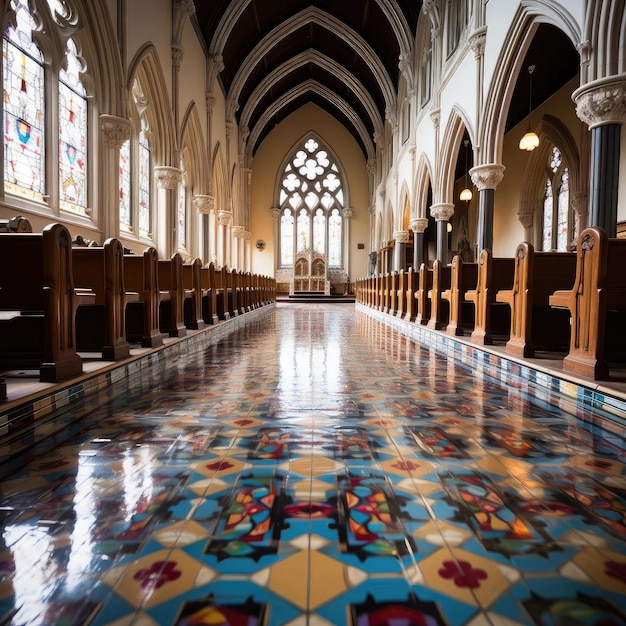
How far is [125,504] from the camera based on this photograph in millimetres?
1513

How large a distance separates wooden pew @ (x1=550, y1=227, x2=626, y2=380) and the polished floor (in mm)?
557

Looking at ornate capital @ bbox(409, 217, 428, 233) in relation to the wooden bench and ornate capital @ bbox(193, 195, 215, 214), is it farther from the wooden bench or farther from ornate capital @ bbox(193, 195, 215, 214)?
the wooden bench

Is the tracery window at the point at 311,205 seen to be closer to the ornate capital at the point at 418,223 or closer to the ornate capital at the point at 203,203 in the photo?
the ornate capital at the point at 203,203

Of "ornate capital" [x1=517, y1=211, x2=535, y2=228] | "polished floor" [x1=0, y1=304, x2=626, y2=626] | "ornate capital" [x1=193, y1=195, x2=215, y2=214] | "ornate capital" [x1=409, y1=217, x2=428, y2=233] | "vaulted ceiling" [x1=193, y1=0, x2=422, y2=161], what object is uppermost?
"vaulted ceiling" [x1=193, y1=0, x2=422, y2=161]

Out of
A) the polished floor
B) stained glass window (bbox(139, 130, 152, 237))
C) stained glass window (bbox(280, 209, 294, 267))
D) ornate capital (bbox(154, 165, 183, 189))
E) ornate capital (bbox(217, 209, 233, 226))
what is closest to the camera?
the polished floor

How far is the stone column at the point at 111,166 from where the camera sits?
25.7ft

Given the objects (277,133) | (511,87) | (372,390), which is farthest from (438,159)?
(277,133)

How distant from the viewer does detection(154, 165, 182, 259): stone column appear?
10844 mm

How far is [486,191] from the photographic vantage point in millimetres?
8805

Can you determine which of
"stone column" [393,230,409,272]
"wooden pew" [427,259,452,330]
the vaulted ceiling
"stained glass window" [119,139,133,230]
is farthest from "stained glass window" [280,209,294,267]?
"wooden pew" [427,259,452,330]

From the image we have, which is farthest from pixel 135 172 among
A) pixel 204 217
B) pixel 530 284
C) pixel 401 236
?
pixel 401 236

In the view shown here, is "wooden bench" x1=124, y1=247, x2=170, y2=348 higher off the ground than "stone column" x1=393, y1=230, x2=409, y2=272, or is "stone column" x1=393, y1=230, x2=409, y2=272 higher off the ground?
"stone column" x1=393, y1=230, x2=409, y2=272

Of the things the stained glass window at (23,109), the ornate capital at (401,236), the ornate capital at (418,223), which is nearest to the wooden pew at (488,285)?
the stained glass window at (23,109)

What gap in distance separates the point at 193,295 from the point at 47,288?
3.57m
